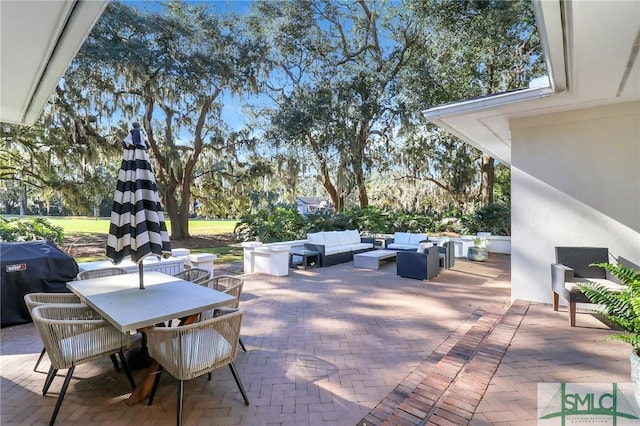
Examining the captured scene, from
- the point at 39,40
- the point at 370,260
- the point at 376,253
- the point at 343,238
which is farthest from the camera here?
the point at 343,238

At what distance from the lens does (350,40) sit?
41.9 ft

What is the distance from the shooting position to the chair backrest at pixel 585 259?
4.15m

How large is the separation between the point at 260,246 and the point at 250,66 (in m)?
7.87

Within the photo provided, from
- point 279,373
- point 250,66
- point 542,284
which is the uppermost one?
point 250,66

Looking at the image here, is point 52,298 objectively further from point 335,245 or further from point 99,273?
point 335,245

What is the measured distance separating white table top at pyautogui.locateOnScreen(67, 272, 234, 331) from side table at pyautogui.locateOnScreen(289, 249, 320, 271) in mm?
4475

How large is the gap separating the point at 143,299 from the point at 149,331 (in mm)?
458

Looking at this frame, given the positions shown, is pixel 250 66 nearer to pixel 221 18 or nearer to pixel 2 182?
pixel 221 18

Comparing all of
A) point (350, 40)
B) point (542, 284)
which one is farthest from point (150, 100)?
point (542, 284)

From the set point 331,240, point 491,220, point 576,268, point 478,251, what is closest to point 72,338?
point 576,268

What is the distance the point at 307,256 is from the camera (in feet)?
25.8

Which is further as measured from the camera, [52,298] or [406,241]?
[406,241]

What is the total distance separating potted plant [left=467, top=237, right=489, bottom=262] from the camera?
8.78m

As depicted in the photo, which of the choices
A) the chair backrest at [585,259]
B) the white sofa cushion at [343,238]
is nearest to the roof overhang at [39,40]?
the chair backrest at [585,259]
